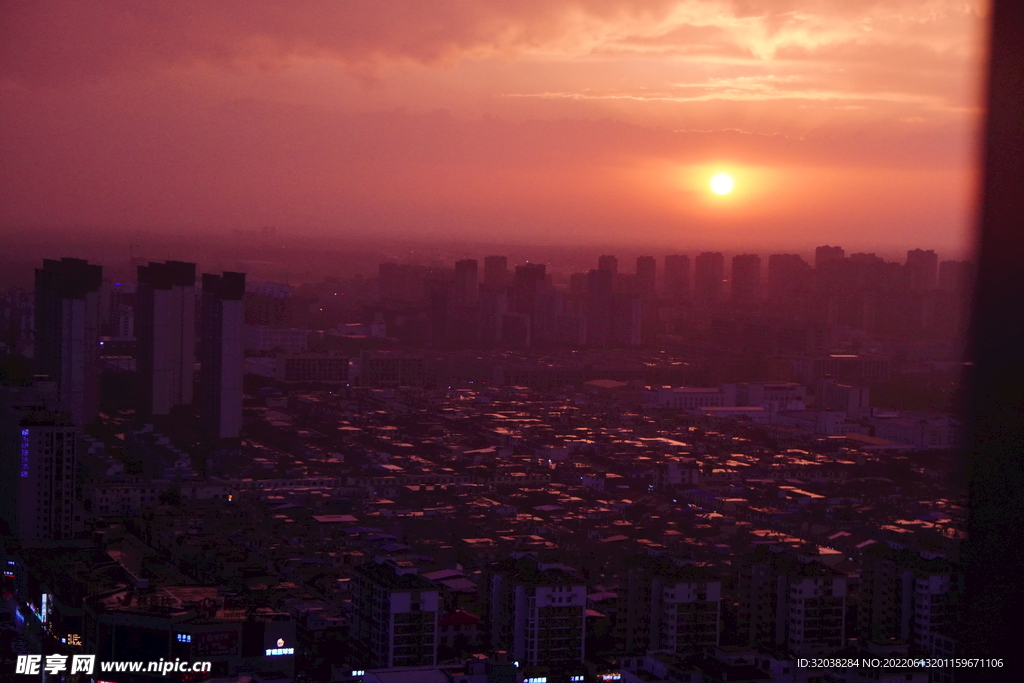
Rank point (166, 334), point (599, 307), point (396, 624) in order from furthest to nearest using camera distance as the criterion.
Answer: point (599, 307), point (166, 334), point (396, 624)

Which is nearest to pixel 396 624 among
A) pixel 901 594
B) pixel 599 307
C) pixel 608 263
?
pixel 901 594

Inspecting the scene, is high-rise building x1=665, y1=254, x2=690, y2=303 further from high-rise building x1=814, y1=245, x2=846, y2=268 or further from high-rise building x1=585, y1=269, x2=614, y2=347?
high-rise building x1=814, y1=245, x2=846, y2=268

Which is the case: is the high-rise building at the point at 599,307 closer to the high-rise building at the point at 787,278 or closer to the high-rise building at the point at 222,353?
the high-rise building at the point at 787,278

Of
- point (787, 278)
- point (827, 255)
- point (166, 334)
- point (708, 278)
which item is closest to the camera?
point (166, 334)

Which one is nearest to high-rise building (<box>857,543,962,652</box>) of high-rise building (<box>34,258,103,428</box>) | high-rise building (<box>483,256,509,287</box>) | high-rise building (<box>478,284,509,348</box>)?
high-rise building (<box>34,258,103,428</box>)

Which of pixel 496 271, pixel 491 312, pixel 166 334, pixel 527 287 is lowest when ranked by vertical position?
pixel 166 334

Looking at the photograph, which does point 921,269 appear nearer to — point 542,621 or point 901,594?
point 901,594

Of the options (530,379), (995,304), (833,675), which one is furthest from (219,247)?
(995,304)

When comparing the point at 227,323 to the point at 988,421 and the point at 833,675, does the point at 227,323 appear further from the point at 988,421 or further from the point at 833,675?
the point at 988,421
